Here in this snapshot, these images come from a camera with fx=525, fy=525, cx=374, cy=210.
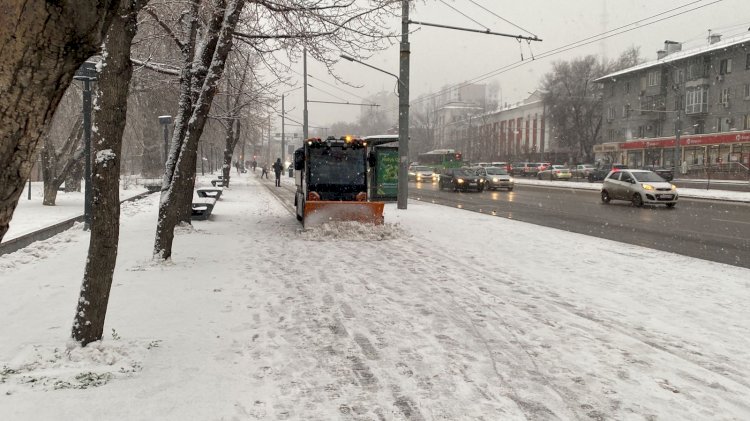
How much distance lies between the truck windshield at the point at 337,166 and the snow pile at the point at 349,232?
210cm

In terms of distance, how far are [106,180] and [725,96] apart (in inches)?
2491

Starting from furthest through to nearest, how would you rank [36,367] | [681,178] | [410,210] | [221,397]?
[681,178] → [410,210] → [36,367] → [221,397]

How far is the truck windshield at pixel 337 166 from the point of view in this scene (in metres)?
14.4

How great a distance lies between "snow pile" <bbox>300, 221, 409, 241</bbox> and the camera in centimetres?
1205

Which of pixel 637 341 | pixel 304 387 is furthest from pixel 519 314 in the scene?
pixel 304 387

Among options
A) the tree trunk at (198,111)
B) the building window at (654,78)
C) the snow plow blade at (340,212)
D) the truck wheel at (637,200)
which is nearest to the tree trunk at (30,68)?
the tree trunk at (198,111)

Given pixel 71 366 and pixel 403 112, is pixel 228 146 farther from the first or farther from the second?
pixel 71 366

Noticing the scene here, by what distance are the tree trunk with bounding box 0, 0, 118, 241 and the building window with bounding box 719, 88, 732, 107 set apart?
210 ft

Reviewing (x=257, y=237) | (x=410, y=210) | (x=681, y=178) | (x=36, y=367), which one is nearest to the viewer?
(x=36, y=367)

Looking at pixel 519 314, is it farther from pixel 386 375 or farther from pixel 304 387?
pixel 304 387

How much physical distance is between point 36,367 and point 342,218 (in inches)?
348

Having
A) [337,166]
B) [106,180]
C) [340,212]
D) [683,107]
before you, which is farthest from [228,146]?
[683,107]

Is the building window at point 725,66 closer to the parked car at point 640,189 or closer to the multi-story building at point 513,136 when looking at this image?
the multi-story building at point 513,136

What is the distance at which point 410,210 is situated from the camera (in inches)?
762
